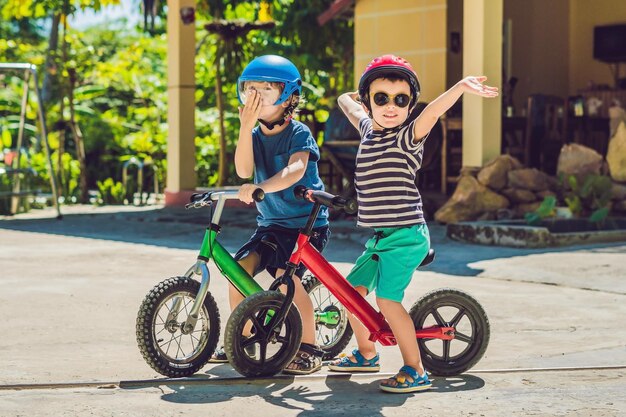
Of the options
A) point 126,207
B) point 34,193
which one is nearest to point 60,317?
point 34,193

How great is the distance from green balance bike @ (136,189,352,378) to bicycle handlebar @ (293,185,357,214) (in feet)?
0.74

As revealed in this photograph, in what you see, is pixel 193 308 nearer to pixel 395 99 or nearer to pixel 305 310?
pixel 305 310

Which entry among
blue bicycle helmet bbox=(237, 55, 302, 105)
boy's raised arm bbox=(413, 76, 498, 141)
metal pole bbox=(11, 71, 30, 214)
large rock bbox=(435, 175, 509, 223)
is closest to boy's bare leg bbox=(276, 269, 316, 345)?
blue bicycle helmet bbox=(237, 55, 302, 105)

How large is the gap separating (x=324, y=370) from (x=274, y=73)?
140cm

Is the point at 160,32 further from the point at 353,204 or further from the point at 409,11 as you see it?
the point at 353,204

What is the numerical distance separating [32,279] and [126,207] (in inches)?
321

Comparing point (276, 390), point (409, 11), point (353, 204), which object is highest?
point (409, 11)

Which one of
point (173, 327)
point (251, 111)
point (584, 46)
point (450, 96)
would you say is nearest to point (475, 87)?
point (450, 96)

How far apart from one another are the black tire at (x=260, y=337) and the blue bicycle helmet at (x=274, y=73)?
3.09 ft

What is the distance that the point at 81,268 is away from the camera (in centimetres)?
945

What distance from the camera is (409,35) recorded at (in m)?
16.1

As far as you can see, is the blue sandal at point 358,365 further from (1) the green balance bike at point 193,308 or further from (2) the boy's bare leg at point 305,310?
(1) the green balance bike at point 193,308

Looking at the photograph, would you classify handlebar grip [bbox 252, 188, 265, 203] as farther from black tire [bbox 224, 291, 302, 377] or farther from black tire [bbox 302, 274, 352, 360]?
black tire [bbox 302, 274, 352, 360]

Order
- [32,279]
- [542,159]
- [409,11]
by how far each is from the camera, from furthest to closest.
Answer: [409,11] < [542,159] < [32,279]
